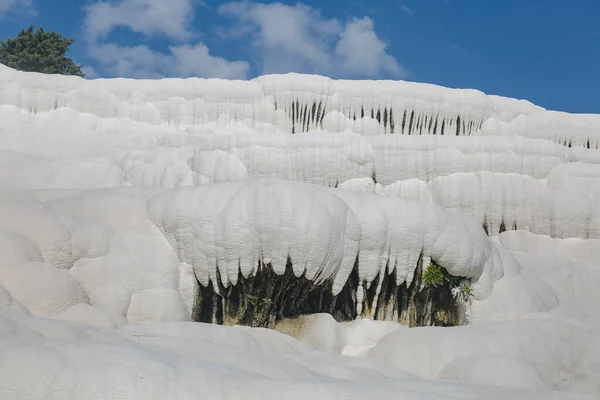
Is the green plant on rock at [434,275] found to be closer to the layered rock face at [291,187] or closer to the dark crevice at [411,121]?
the layered rock face at [291,187]

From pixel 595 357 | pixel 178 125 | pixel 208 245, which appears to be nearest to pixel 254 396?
pixel 208 245

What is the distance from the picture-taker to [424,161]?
48.4 ft

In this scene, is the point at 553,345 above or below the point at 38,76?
below

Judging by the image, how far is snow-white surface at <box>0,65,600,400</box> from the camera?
5.37 m

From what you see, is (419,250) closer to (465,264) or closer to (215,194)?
(465,264)

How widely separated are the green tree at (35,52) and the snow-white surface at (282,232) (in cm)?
1252

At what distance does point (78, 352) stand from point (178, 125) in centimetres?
1424

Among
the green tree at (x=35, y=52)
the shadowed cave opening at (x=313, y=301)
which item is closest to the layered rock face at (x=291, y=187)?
the shadowed cave opening at (x=313, y=301)

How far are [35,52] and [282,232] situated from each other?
2657 cm

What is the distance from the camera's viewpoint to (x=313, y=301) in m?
9.80

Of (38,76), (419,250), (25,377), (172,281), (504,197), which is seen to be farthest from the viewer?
(38,76)

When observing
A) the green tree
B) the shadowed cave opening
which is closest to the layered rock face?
the shadowed cave opening

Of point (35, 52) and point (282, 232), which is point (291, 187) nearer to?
point (282, 232)

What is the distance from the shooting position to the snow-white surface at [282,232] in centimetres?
537
